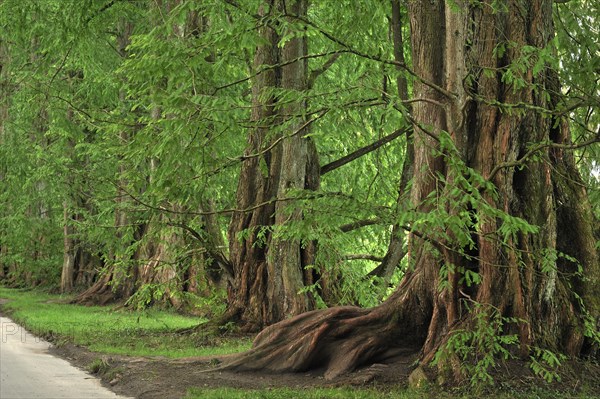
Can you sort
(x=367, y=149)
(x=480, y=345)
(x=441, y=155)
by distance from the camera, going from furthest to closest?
(x=367, y=149) → (x=480, y=345) → (x=441, y=155)

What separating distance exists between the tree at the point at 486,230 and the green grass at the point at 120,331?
3.19 m

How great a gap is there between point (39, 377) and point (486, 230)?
6.08m

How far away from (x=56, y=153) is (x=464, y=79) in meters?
19.1

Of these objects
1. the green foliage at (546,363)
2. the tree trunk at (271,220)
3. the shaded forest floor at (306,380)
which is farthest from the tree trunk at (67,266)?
the green foliage at (546,363)

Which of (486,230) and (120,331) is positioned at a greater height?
(486,230)

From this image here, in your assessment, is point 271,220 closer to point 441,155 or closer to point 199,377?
point 199,377

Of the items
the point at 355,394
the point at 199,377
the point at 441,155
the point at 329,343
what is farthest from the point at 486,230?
the point at 199,377

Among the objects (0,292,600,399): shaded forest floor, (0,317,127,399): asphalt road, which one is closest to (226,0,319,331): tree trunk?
(0,292,600,399): shaded forest floor

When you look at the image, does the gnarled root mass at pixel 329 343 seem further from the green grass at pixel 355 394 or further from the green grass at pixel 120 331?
the green grass at pixel 120 331

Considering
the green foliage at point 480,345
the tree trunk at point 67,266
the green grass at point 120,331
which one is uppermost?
the tree trunk at point 67,266

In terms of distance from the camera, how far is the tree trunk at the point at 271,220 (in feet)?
53.6

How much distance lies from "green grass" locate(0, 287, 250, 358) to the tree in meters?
3.19

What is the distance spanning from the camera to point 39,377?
36.3 ft

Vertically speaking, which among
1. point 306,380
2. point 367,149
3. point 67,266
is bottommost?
point 306,380
